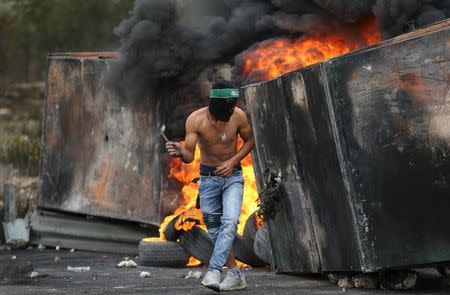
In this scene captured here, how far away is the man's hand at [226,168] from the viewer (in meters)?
9.51

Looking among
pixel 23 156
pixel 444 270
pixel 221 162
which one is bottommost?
pixel 444 270

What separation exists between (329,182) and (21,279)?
3.68 m

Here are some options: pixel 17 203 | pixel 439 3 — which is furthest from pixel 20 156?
pixel 439 3

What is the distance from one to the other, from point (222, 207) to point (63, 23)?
17.1 m

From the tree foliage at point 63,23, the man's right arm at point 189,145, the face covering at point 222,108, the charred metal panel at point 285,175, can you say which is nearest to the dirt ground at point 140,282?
the charred metal panel at point 285,175

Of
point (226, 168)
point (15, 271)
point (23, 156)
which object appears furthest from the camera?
point (23, 156)

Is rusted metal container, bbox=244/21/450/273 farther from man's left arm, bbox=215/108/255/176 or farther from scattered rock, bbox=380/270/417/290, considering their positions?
man's left arm, bbox=215/108/255/176

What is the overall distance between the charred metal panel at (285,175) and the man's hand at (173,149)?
3.40ft

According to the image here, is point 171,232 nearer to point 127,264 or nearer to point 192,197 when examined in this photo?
point 127,264

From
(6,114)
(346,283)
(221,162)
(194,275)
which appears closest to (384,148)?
(346,283)

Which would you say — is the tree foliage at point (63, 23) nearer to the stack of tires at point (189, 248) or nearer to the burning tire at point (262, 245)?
the stack of tires at point (189, 248)

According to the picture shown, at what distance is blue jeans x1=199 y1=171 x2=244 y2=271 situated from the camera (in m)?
9.34

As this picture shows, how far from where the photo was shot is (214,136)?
9.60m

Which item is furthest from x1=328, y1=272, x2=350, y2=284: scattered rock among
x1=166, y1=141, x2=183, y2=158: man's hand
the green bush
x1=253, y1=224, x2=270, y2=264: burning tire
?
the green bush
